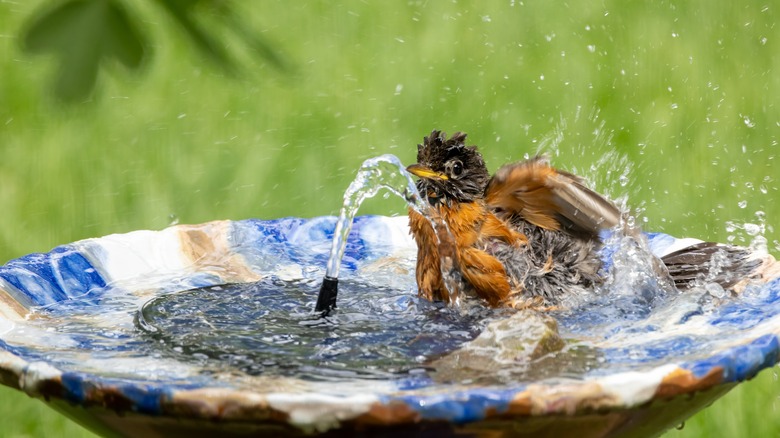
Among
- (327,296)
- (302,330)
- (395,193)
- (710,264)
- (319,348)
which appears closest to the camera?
(319,348)

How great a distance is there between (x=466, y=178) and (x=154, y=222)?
2.66m

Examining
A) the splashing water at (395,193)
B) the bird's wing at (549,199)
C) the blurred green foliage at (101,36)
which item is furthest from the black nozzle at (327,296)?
the blurred green foliage at (101,36)

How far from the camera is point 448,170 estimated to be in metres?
3.54

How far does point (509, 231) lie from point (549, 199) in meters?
0.18

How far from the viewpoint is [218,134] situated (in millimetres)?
6305

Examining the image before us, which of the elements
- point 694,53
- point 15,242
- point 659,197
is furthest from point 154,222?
point 694,53

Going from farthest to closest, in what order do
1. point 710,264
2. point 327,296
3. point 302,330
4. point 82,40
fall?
point 710,264 < point 327,296 < point 302,330 < point 82,40

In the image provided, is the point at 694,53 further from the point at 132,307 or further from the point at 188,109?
the point at 132,307

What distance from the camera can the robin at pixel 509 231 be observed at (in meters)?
3.33

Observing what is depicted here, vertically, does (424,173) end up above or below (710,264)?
above

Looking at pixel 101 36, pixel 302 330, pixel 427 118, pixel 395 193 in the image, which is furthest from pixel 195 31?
pixel 427 118

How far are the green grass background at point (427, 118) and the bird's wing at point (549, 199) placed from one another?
2374mm

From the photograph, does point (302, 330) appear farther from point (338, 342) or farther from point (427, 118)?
point (427, 118)

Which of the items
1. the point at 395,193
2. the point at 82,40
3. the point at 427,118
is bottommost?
the point at 82,40
